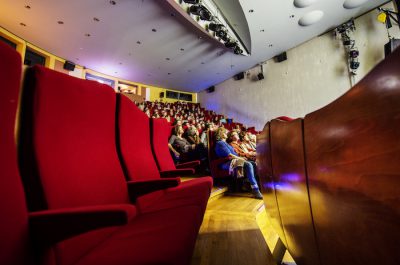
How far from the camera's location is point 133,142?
18.1 inches

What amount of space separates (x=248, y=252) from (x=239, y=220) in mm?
242

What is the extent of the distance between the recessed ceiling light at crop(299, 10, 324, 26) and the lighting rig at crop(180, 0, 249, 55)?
2.47 ft

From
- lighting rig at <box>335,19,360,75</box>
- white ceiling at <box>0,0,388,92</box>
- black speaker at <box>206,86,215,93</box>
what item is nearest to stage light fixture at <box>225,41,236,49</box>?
white ceiling at <box>0,0,388,92</box>

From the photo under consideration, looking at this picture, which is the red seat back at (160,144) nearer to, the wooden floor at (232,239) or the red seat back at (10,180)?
the wooden floor at (232,239)

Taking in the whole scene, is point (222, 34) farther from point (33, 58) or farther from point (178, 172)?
point (33, 58)

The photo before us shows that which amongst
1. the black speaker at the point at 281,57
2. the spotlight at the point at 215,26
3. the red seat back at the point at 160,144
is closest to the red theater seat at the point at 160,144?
the red seat back at the point at 160,144

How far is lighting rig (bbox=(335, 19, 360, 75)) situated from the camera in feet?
7.39

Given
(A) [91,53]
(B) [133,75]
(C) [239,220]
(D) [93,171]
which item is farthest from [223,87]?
(D) [93,171]

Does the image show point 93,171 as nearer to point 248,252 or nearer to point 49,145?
point 49,145

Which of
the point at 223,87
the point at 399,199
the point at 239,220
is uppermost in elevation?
the point at 223,87

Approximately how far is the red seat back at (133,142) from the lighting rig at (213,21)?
5.74 feet

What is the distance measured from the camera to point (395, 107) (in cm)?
12

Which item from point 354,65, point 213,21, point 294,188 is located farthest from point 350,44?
point 294,188

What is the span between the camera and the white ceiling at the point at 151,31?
1.95m
